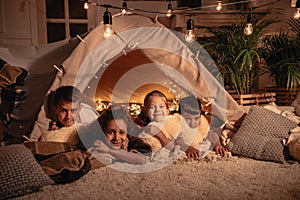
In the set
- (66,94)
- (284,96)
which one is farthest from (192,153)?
(284,96)

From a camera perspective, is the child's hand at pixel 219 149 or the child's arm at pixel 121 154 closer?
the child's arm at pixel 121 154

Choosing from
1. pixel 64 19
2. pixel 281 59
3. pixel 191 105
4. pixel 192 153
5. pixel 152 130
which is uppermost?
pixel 64 19

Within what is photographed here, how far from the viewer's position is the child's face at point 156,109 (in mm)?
1747

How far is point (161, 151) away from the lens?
5.19 ft

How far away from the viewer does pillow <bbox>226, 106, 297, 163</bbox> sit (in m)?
1.55

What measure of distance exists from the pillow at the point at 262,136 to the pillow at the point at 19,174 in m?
0.99

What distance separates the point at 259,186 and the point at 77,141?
0.93 meters

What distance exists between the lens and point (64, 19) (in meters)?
3.57

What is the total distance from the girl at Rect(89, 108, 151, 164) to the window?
7.39 ft

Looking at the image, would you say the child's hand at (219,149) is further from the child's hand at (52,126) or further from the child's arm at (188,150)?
the child's hand at (52,126)

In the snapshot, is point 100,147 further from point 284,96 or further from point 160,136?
point 284,96

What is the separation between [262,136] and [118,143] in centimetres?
77

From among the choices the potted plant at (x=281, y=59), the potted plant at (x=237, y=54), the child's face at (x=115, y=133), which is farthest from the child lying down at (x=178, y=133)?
the potted plant at (x=281, y=59)

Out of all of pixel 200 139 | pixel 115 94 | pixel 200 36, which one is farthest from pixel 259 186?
pixel 200 36
